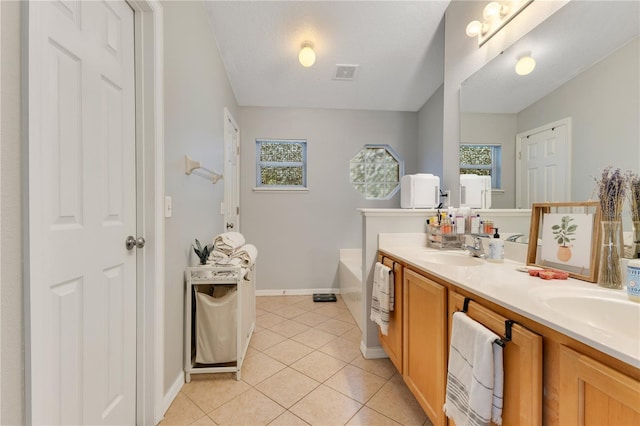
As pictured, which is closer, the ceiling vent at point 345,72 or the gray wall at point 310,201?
the ceiling vent at point 345,72

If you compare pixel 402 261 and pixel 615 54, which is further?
pixel 402 261

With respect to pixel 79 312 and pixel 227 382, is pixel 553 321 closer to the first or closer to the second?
pixel 79 312

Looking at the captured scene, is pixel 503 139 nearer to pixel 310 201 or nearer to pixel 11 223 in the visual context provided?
pixel 11 223

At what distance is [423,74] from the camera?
2752mm

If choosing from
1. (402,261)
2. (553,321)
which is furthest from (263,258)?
(553,321)

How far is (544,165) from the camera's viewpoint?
1.24 metres

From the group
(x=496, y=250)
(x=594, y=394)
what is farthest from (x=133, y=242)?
(x=496, y=250)

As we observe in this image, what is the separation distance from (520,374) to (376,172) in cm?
306

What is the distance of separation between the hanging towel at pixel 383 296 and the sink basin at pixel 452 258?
252 mm

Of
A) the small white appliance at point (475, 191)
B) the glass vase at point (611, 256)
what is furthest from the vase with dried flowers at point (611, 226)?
the small white appliance at point (475, 191)

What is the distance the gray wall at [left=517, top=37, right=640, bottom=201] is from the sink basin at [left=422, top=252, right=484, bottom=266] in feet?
1.97

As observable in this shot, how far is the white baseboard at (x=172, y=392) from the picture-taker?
1373mm

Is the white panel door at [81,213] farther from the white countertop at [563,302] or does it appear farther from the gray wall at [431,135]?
the gray wall at [431,135]

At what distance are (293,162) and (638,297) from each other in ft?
10.5
